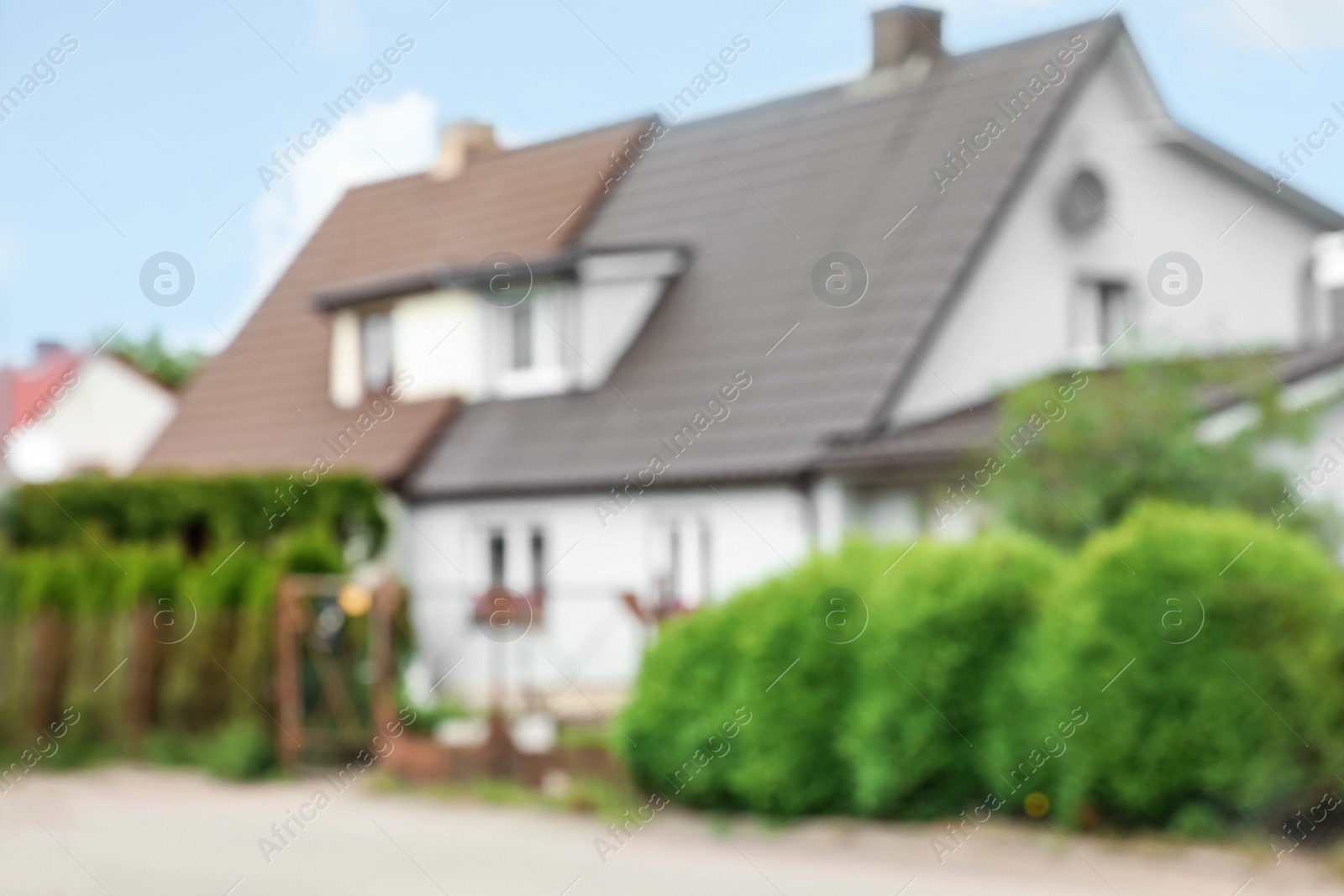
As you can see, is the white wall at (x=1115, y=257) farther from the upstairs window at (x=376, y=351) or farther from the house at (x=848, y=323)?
the upstairs window at (x=376, y=351)

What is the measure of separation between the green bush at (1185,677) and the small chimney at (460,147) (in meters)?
20.6

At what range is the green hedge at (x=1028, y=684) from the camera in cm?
1055

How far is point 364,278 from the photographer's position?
28188 mm

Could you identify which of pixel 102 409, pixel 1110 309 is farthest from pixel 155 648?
pixel 102 409

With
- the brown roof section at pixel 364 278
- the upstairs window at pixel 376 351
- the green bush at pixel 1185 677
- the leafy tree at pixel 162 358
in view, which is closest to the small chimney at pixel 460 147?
the brown roof section at pixel 364 278

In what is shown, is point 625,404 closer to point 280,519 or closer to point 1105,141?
point 280,519

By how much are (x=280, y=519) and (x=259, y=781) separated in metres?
7.36

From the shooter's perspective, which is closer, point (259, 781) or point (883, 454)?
point (259, 781)

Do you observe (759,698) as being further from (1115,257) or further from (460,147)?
(460,147)

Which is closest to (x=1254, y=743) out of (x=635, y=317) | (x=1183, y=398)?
(x=1183, y=398)

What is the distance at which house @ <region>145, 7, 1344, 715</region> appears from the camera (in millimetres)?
19875

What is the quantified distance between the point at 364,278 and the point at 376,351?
1.99m

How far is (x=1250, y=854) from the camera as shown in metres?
10.3

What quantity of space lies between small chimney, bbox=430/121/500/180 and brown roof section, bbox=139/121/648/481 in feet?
0.78
